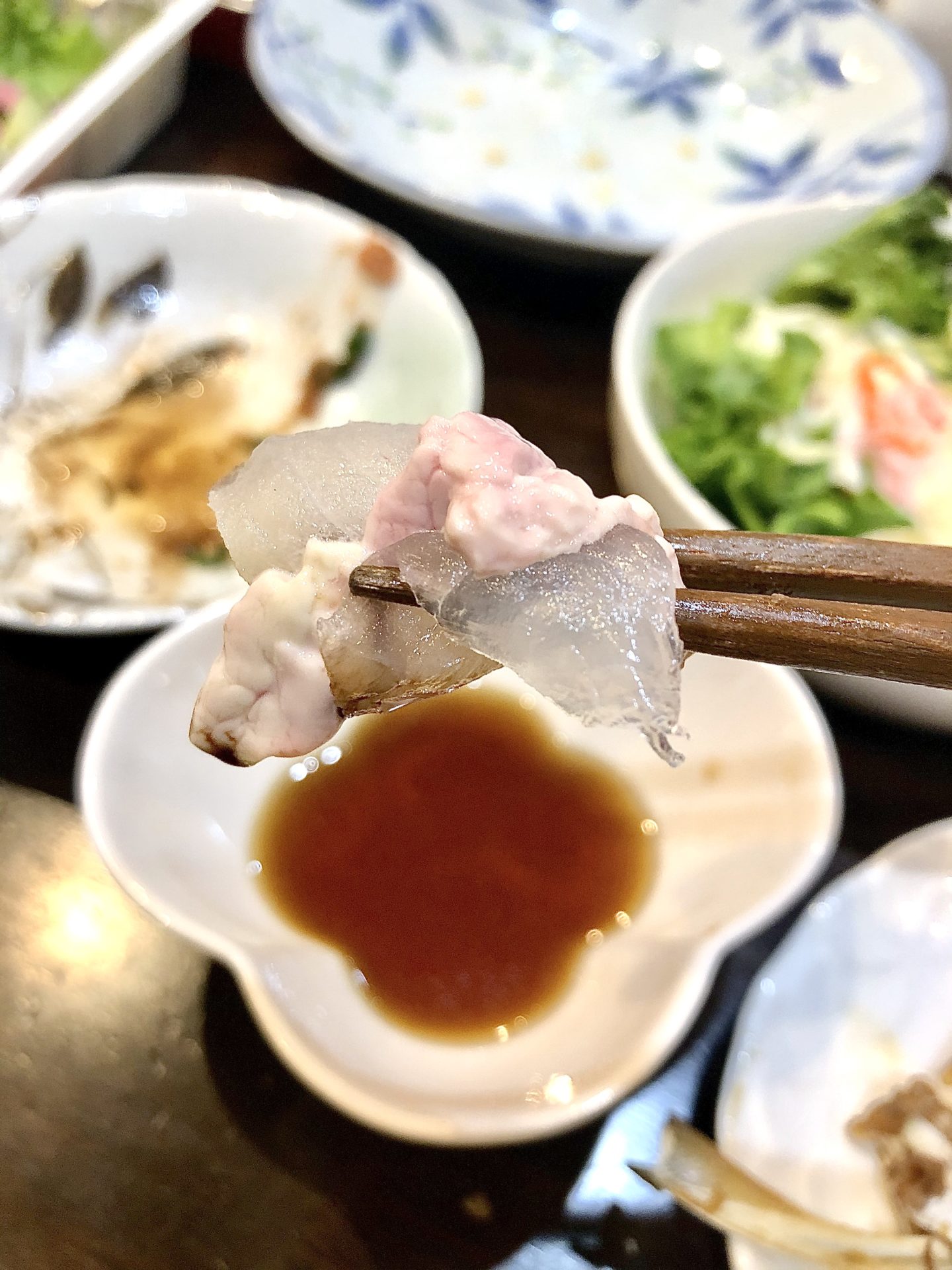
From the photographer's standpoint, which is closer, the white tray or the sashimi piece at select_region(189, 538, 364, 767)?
the sashimi piece at select_region(189, 538, 364, 767)

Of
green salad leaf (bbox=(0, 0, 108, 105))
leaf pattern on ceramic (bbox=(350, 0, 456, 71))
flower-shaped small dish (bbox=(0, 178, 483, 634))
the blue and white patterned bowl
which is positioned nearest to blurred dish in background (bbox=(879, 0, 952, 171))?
the blue and white patterned bowl

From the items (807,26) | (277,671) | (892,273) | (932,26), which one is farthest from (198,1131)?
(932,26)

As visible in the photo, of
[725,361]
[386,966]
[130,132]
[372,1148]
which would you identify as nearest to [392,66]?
[130,132]

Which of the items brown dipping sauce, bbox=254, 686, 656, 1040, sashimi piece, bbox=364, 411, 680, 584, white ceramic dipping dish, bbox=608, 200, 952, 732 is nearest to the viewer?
sashimi piece, bbox=364, 411, 680, 584

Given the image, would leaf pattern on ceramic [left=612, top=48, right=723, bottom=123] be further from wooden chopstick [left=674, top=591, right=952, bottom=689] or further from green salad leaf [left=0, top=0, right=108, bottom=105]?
wooden chopstick [left=674, top=591, right=952, bottom=689]

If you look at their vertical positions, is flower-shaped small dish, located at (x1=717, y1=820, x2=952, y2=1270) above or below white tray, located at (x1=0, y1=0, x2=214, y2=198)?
below

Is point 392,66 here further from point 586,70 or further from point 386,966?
point 386,966
